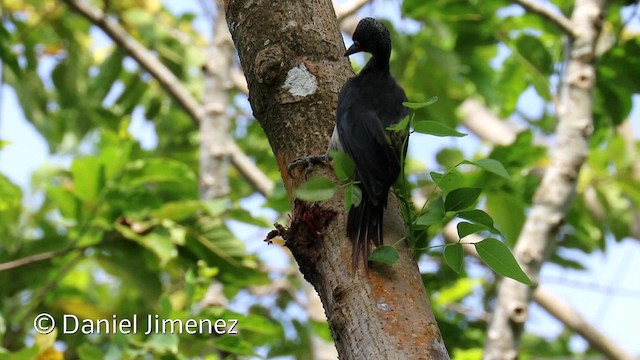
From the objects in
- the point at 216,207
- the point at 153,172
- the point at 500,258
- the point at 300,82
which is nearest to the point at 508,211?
the point at 216,207

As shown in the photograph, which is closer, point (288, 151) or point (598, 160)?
point (288, 151)

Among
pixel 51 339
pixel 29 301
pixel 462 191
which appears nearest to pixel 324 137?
pixel 462 191

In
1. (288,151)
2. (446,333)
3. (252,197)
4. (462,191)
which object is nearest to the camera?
(462,191)

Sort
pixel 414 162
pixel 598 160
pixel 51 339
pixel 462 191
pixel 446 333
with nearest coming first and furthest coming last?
pixel 462 191 < pixel 51 339 < pixel 446 333 < pixel 598 160 < pixel 414 162

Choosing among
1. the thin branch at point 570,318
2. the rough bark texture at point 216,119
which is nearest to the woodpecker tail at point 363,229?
the rough bark texture at point 216,119

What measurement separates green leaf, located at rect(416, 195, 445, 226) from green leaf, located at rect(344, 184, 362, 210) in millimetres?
166

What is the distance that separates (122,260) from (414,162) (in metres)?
3.75

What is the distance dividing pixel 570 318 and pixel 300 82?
386 cm

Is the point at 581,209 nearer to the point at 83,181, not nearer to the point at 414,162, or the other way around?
the point at 414,162

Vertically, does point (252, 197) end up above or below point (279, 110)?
above

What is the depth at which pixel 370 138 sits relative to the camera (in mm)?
2602

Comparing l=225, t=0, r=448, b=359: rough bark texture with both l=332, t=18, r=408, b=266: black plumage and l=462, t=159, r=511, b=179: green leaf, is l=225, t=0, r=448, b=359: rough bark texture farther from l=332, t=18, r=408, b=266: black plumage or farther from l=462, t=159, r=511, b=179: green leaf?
l=462, t=159, r=511, b=179: green leaf

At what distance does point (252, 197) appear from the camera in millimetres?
6004

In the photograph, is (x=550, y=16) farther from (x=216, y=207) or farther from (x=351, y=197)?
(x=351, y=197)
